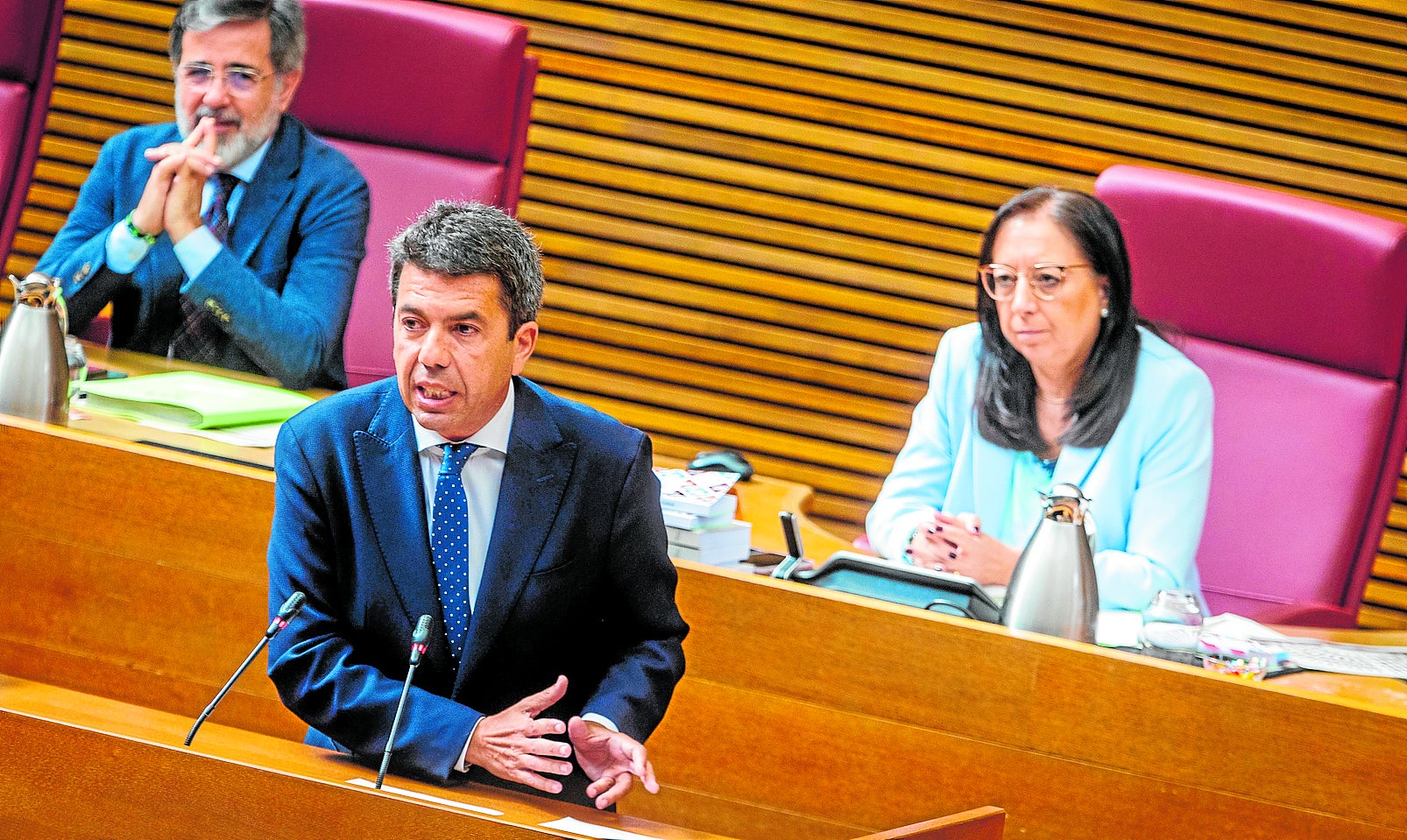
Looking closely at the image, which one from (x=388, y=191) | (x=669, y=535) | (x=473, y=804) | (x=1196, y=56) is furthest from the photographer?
(x=1196, y=56)

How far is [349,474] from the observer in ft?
5.47

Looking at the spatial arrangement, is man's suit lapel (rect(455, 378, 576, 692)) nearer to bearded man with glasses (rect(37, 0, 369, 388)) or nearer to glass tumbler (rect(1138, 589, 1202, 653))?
glass tumbler (rect(1138, 589, 1202, 653))

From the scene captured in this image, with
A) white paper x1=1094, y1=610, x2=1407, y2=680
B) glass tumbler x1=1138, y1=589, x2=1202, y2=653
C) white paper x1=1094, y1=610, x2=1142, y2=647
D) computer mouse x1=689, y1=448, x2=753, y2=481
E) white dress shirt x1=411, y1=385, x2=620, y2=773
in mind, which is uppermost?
white dress shirt x1=411, y1=385, x2=620, y2=773

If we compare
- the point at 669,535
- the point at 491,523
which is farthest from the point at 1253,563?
the point at 491,523

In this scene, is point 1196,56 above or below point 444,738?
above

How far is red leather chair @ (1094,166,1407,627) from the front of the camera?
264 centimetres

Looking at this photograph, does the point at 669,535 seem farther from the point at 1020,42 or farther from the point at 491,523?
the point at 1020,42

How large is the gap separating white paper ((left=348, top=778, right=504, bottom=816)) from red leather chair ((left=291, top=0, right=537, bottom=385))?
178 centimetres

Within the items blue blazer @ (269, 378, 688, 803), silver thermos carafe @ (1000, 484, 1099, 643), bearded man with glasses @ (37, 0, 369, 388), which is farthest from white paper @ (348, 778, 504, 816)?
bearded man with glasses @ (37, 0, 369, 388)

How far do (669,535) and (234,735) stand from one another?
77cm

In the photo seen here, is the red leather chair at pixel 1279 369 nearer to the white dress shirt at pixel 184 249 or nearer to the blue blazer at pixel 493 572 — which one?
the blue blazer at pixel 493 572

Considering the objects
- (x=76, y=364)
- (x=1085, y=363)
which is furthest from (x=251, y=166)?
(x=1085, y=363)

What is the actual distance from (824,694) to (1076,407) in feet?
2.73

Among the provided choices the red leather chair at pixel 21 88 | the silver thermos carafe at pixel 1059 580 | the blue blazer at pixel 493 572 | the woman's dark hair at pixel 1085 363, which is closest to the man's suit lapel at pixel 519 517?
the blue blazer at pixel 493 572
